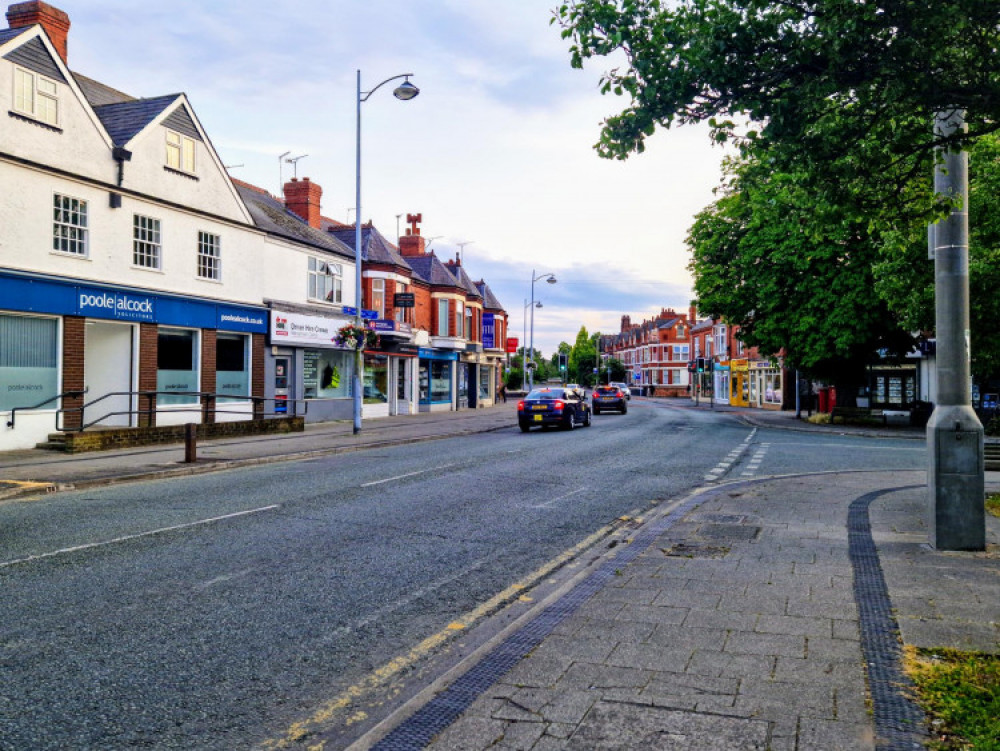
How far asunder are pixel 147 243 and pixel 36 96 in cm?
465

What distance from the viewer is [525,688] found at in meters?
3.95

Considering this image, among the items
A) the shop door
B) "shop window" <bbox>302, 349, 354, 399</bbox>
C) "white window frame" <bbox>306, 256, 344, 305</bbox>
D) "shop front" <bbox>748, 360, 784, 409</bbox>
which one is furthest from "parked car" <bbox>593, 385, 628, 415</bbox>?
the shop door

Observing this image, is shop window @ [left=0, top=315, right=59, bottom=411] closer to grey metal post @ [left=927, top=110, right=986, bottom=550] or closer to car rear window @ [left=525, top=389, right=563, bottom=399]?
car rear window @ [left=525, top=389, right=563, bottom=399]

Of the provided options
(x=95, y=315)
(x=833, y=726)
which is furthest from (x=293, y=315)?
(x=833, y=726)

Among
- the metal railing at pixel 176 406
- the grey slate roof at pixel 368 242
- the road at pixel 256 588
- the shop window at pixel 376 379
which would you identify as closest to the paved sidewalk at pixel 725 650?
the road at pixel 256 588

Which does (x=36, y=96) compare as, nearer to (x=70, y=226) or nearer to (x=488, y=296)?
(x=70, y=226)

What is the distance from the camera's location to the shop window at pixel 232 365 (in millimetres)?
24406

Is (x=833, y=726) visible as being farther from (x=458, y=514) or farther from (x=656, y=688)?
(x=458, y=514)

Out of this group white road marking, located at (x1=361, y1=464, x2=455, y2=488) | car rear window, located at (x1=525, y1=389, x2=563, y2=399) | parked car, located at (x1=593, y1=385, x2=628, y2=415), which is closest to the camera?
white road marking, located at (x1=361, y1=464, x2=455, y2=488)

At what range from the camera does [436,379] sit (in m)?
41.6

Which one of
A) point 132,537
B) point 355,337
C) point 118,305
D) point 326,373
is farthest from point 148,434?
point 132,537

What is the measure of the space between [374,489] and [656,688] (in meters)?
8.43

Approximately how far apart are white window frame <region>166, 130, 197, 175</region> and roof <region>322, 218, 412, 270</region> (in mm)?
11267

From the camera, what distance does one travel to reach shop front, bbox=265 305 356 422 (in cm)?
2698
